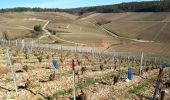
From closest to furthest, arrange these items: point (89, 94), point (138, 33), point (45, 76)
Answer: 1. point (89, 94)
2. point (45, 76)
3. point (138, 33)

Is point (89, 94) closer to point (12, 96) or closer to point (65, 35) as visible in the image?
point (12, 96)

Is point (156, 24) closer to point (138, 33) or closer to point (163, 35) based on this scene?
point (138, 33)

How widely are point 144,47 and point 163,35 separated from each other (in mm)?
33033

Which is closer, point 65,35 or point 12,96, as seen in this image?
point 12,96

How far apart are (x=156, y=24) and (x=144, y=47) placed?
60.9 m

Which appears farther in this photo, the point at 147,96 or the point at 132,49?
the point at 132,49

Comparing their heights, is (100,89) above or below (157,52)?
above

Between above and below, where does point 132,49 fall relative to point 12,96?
below

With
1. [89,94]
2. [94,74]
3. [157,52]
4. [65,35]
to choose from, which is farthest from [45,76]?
[65,35]

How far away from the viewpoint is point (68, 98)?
73.5 feet

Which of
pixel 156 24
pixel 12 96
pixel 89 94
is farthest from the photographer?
pixel 156 24

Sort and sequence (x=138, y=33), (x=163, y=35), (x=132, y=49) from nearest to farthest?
(x=132, y=49), (x=163, y=35), (x=138, y=33)

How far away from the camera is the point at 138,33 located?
150 meters

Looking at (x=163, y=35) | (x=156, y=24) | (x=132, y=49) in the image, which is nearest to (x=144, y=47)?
(x=132, y=49)
